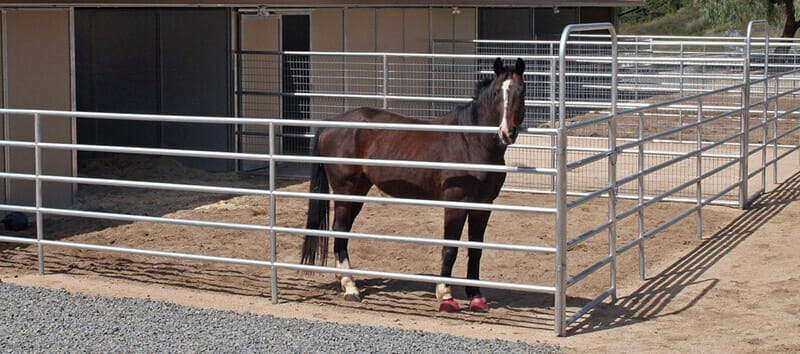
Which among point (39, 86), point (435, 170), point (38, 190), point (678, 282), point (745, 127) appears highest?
point (39, 86)

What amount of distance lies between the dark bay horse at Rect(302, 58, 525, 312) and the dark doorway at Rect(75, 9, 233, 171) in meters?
5.76

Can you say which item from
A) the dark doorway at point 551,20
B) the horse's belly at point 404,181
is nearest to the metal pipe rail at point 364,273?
the horse's belly at point 404,181

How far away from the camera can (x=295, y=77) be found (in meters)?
13.0

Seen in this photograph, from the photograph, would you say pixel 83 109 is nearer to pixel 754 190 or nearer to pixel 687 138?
pixel 754 190

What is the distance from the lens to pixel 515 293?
6973 millimetres

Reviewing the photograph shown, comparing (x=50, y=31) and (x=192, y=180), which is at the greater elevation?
(x=50, y=31)

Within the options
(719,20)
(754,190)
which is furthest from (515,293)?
(719,20)

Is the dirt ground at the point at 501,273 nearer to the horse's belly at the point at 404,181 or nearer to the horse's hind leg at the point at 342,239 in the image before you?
the horse's hind leg at the point at 342,239

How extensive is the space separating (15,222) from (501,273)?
419 cm

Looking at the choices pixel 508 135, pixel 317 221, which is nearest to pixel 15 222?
pixel 317 221

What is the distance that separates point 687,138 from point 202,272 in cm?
987

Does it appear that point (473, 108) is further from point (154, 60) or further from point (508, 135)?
point (154, 60)

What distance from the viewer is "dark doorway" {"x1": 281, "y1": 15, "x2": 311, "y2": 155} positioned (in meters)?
13.0

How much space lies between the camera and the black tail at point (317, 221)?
6840mm
